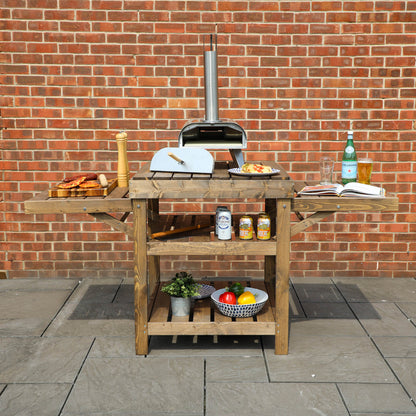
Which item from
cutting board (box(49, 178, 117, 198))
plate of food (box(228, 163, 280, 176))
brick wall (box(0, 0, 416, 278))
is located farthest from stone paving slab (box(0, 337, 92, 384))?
plate of food (box(228, 163, 280, 176))

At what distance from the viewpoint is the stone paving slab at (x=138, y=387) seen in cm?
275

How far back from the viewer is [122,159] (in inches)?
139

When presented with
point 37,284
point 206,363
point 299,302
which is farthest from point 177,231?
point 37,284

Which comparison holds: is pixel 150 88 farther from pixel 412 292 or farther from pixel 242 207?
pixel 412 292

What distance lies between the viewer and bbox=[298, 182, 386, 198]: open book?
324cm

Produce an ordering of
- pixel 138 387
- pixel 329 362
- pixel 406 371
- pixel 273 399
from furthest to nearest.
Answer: pixel 329 362
pixel 406 371
pixel 138 387
pixel 273 399

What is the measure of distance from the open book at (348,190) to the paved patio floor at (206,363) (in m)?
0.95

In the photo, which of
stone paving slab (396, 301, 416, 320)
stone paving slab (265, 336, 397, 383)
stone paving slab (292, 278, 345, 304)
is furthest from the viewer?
stone paving slab (292, 278, 345, 304)

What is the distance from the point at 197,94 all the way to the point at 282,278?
74.1 inches

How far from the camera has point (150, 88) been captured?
4504 mm

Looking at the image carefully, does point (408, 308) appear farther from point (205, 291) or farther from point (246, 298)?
point (205, 291)

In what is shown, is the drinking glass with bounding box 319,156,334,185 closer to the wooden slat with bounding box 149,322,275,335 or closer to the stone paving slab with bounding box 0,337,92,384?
the wooden slat with bounding box 149,322,275,335

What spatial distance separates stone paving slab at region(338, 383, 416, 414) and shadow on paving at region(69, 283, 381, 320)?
0.99 m

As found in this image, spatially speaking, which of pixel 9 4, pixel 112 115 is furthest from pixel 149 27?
pixel 9 4
